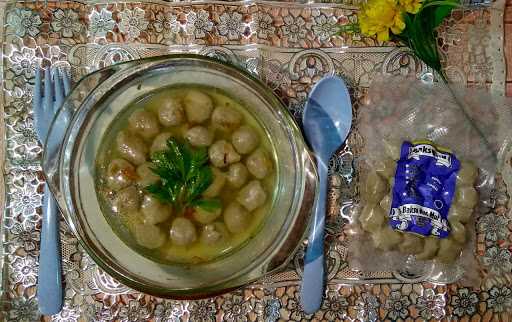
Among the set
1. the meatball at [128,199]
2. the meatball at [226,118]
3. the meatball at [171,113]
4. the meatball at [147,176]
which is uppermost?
the meatball at [171,113]

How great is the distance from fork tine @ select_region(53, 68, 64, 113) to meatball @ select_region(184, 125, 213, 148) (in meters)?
0.27

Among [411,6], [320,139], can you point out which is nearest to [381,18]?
[411,6]

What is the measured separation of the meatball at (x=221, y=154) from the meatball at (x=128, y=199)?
0.55ft

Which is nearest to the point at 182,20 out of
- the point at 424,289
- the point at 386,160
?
the point at 386,160

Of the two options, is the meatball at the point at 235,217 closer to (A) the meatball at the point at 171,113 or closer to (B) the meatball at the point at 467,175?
(A) the meatball at the point at 171,113

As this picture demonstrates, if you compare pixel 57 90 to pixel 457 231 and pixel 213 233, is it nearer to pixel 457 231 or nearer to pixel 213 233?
pixel 213 233

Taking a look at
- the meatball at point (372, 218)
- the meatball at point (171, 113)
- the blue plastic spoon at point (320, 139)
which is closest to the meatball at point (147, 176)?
the meatball at point (171, 113)

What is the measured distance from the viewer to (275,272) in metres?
1.25

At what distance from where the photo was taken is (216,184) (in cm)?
120

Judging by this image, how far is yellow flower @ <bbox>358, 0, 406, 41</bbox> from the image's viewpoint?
1225mm

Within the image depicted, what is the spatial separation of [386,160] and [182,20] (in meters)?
0.54

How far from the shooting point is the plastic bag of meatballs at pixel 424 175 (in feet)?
4.13

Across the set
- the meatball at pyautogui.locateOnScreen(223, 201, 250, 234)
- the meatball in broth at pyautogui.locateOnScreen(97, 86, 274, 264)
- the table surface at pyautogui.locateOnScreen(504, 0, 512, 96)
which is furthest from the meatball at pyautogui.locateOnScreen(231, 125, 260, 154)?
the table surface at pyautogui.locateOnScreen(504, 0, 512, 96)

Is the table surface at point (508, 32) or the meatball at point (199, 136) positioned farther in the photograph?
the table surface at point (508, 32)
